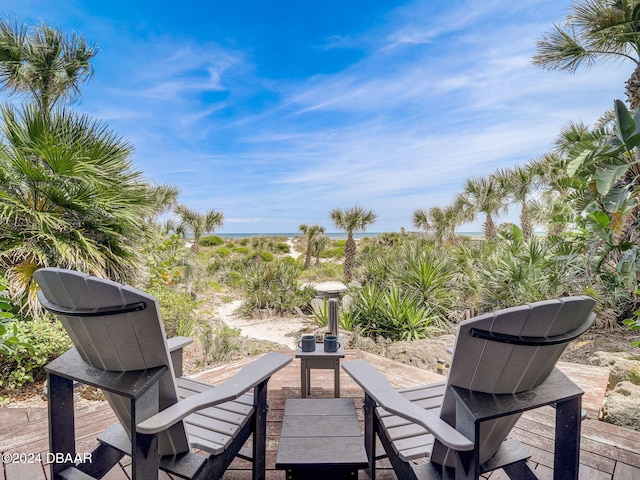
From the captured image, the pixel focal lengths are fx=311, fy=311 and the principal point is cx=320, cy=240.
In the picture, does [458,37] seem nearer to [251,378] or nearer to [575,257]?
[575,257]

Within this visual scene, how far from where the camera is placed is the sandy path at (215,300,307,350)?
5648 mm

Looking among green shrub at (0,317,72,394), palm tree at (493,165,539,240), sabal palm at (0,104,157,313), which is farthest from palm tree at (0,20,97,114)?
palm tree at (493,165,539,240)

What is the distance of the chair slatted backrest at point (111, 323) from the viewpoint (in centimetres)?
101

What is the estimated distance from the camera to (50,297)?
3.74 ft

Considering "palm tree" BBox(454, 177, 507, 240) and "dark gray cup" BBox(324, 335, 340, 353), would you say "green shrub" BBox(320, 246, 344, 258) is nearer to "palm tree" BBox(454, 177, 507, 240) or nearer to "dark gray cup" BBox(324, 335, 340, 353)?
"palm tree" BBox(454, 177, 507, 240)

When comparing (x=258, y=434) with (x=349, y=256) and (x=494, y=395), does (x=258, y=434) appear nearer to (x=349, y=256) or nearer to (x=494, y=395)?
(x=494, y=395)

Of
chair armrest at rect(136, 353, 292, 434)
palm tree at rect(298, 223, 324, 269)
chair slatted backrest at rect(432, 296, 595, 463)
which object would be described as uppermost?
palm tree at rect(298, 223, 324, 269)

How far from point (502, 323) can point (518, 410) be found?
0.99 feet

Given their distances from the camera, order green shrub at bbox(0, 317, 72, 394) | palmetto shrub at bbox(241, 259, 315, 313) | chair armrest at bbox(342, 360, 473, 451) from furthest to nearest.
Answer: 1. palmetto shrub at bbox(241, 259, 315, 313)
2. green shrub at bbox(0, 317, 72, 394)
3. chair armrest at bbox(342, 360, 473, 451)

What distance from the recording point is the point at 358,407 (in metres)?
2.21

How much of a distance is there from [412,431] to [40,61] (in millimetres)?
6219

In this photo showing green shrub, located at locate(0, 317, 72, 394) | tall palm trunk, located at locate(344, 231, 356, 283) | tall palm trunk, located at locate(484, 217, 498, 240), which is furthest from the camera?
tall palm trunk, located at locate(484, 217, 498, 240)

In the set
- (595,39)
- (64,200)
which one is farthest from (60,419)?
(595,39)

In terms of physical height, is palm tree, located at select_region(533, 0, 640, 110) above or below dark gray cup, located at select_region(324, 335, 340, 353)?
above
